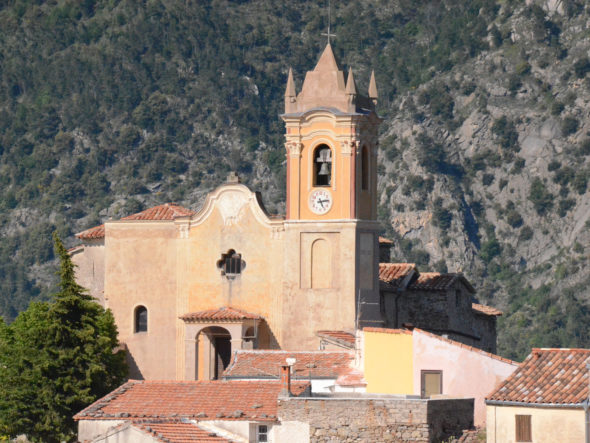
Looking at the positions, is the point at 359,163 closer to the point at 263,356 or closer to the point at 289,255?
the point at 289,255

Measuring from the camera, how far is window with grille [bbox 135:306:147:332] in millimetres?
72688

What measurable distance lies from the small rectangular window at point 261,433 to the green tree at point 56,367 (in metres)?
12.6

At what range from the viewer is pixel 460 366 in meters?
54.1

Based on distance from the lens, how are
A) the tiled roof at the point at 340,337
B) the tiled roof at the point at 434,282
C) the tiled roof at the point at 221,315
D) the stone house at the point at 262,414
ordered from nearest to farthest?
the stone house at the point at 262,414
the tiled roof at the point at 340,337
the tiled roof at the point at 221,315
the tiled roof at the point at 434,282

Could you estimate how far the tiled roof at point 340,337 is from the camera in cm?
6588

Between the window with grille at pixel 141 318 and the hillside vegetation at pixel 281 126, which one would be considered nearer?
the window with grille at pixel 141 318

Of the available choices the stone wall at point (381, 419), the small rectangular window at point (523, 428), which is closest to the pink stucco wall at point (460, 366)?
the stone wall at point (381, 419)

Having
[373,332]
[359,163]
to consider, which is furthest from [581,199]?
[373,332]

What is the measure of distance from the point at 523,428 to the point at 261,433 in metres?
7.92

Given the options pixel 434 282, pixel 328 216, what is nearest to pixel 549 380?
pixel 328 216

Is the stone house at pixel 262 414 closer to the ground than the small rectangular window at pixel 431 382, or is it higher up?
closer to the ground

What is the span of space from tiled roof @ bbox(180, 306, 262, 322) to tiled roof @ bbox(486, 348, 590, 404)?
77.4ft

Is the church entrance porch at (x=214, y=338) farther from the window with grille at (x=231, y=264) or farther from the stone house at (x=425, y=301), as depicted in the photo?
the stone house at (x=425, y=301)

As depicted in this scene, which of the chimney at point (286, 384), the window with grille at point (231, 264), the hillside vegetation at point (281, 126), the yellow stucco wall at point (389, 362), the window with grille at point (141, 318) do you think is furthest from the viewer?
the hillside vegetation at point (281, 126)
